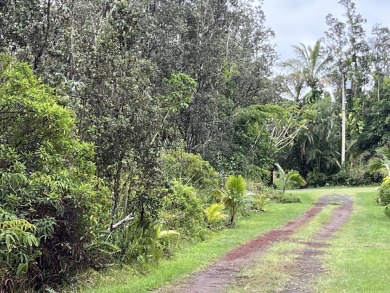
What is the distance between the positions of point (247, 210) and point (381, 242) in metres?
7.15

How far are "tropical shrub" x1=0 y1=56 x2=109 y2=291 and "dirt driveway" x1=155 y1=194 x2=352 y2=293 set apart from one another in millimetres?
1557

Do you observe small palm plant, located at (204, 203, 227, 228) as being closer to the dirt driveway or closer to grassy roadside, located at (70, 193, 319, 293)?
grassy roadside, located at (70, 193, 319, 293)

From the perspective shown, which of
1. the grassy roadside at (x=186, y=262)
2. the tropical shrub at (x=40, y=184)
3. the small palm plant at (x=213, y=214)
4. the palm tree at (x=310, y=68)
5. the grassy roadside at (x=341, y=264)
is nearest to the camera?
the tropical shrub at (x=40, y=184)

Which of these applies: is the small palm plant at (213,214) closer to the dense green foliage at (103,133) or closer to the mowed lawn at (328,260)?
the dense green foliage at (103,133)

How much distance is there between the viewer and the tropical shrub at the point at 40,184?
19.5 ft

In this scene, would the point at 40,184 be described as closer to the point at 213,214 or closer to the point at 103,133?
the point at 103,133

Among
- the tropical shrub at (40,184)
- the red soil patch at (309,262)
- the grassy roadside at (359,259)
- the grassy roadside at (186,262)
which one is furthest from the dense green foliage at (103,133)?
the grassy roadside at (359,259)

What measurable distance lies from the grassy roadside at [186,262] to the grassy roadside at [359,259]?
228cm

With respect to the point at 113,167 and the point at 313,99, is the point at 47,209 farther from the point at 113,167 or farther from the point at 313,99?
the point at 313,99

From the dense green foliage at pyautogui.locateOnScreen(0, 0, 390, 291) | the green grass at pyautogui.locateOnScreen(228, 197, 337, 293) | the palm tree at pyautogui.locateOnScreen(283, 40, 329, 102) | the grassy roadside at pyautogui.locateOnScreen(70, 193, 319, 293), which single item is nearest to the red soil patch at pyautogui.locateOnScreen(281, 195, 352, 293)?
the green grass at pyautogui.locateOnScreen(228, 197, 337, 293)

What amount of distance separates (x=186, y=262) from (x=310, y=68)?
30929 mm

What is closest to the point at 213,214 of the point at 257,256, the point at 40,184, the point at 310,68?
the point at 257,256

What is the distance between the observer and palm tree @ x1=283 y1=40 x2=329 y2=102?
36.4m

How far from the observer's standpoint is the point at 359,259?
9.47 metres
